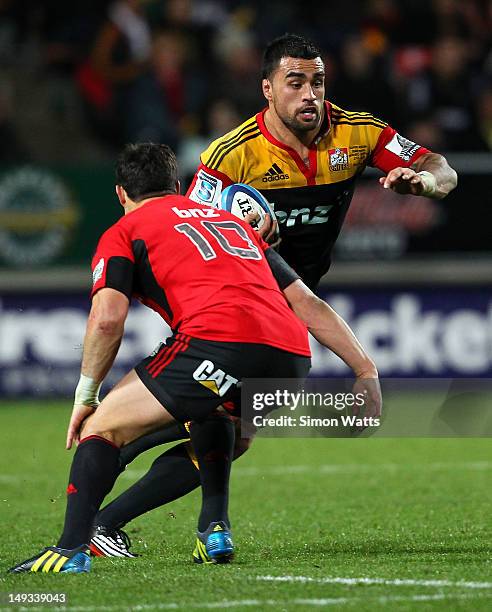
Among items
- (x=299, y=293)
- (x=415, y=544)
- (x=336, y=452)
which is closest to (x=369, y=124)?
(x=299, y=293)

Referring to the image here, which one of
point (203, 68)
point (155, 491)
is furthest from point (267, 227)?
point (203, 68)

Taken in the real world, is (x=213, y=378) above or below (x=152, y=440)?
above

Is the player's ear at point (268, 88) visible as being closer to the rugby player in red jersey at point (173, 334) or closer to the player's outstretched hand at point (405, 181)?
the player's outstretched hand at point (405, 181)

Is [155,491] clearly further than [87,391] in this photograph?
Yes

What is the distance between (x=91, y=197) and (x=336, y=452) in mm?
4403

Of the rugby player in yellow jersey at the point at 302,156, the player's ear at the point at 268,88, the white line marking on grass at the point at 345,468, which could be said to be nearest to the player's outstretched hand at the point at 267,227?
the rugby player in yellow jersey at the point at 302,156

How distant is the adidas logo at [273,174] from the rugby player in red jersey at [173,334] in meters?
1.06

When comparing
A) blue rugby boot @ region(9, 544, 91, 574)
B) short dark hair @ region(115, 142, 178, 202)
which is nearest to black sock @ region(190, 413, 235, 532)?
blue rugby boot @ region(9, 544, 91, 574)

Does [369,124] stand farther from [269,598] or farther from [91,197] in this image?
[91,197]

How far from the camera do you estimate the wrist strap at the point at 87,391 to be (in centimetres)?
514

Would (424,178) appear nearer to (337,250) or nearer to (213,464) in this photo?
(213,464)

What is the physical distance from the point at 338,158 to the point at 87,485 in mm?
2363

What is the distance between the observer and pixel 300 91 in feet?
20.9

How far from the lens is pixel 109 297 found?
5070mm
